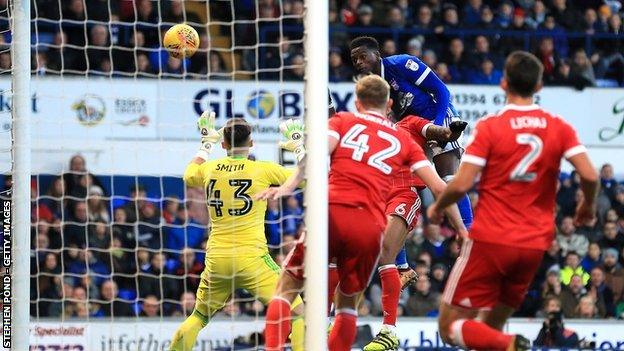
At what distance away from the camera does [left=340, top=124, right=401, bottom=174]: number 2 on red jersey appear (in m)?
9.05

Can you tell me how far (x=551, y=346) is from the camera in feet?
53.2

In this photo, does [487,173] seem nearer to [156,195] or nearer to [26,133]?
[26,133]

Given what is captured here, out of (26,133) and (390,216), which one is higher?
(26,133)

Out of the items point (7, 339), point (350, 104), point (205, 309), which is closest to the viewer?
point (7, 339)

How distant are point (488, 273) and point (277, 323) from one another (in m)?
1.57

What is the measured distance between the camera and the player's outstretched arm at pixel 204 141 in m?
10.8

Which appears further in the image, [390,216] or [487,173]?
[390,216]

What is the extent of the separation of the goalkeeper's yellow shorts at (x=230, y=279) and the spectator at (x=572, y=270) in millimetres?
7931

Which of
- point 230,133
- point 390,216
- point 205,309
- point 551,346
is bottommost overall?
point 551,346

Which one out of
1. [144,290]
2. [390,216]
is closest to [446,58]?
[144,290]

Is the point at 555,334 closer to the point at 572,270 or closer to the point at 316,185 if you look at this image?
the point at 572,270

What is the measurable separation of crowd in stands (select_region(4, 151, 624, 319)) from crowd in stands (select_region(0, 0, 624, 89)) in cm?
174

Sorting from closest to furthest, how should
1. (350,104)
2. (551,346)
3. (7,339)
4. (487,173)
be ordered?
(487,173) → (7,339) → (551,346) → (350,104)

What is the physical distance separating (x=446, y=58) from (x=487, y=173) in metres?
11.9
